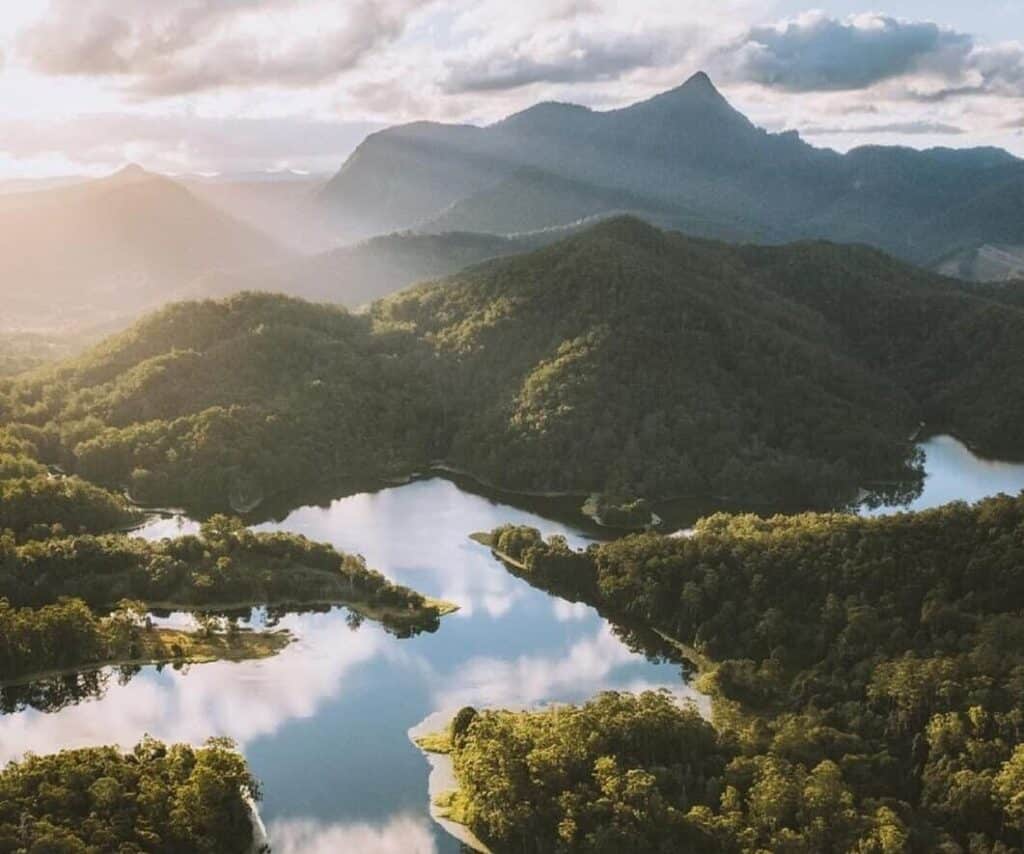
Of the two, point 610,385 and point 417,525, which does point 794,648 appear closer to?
point 417,525

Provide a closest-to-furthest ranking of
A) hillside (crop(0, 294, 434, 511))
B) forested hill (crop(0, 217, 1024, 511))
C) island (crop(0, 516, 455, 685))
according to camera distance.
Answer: island (crop(0, 516, 455, 685))
hillside (crop(0, 294, 434, 511))
forested hill (crop(0, 217, 1024, 511))

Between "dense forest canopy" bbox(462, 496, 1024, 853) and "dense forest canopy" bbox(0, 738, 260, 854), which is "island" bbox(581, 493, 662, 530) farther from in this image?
"dense forest canopy" bbox(0, 738, 260, 854)

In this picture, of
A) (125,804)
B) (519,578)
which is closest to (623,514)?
(519,578)

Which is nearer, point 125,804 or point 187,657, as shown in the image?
point 125,804

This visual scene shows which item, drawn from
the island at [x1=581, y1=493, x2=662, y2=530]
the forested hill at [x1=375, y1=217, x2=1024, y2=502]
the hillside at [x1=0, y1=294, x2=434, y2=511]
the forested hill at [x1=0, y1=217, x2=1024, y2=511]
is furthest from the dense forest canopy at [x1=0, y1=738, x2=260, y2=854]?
the forested hill at [x1=375, y1=217, x2=1024, y2=502]

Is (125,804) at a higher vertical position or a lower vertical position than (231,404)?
lower

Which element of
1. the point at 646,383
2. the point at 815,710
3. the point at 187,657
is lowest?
the point at 815,710

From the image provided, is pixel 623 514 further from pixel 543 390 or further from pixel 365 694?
pixel 365 694

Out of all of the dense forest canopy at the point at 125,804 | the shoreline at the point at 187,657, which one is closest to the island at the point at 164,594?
the shoreline at the point at 187,657
